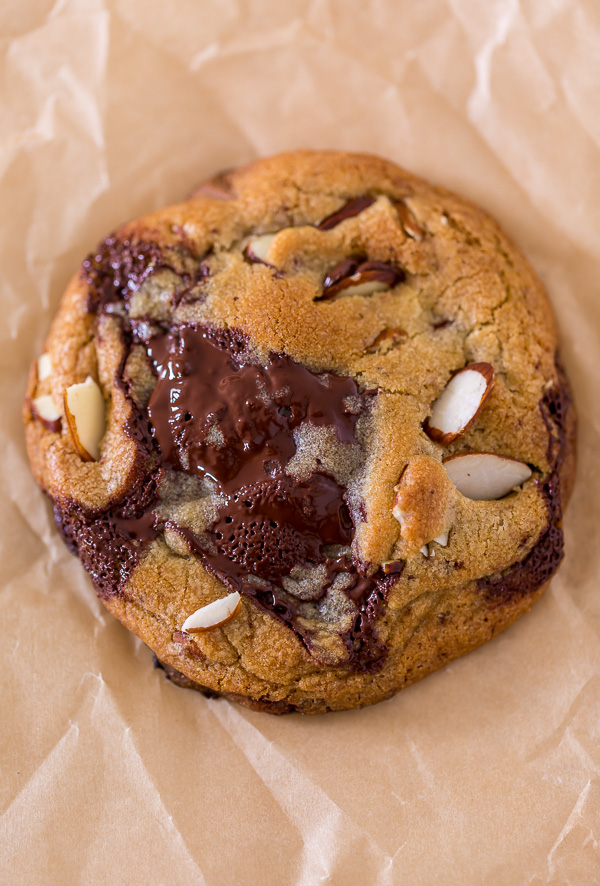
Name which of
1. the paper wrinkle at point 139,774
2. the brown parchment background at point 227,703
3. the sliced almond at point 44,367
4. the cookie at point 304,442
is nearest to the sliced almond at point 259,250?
the cookie at point 304,442

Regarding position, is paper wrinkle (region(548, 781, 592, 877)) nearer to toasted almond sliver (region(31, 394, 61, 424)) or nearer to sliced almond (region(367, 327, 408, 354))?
sliced almond (region(367, 327, 408, 354))

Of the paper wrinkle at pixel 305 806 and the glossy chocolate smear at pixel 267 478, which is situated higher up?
the glossy chocolate smear at pixel 267 478

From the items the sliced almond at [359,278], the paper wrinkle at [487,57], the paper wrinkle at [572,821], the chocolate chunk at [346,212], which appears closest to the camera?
the paper wrinkle at [572,821]

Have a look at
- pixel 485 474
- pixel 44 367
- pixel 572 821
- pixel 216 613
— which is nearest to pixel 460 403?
pixel 485 474

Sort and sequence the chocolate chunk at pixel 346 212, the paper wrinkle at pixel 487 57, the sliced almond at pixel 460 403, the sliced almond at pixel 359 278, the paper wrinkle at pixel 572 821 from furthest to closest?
the paper wrinkle at pixel 487 57
the chocolate chunk at pixel 346 212
the sliced almond at pixel 359 278
the sliced almond at pixel 460 403
the paper wrinkle at pixel 572 821

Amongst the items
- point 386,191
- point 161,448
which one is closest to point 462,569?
point 161,448

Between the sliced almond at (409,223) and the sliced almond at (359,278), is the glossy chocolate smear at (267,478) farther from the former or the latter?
the sliced almond at (409,223)

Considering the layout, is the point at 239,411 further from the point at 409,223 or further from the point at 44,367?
the point at 409,223

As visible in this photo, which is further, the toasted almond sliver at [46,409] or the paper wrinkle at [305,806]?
the toasted almond sliver at [46,409]
